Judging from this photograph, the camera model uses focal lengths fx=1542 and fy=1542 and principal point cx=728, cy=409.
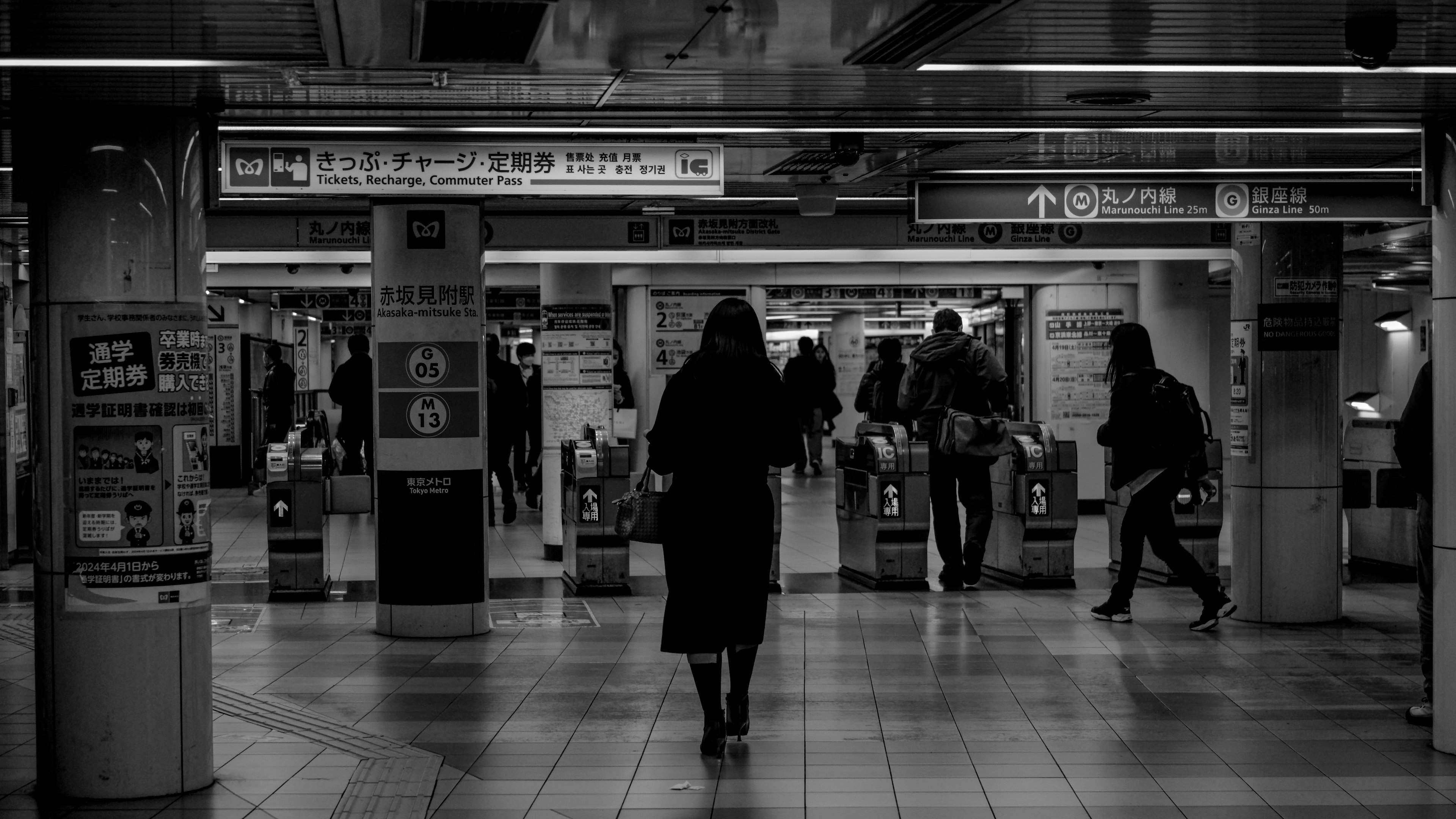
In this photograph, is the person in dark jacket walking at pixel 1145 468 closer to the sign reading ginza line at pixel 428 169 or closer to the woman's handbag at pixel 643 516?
the sign reading ginza line at pixel 428 169

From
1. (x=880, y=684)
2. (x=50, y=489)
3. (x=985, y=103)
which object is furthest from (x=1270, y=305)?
(x=50, y=489)

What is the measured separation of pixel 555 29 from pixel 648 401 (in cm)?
1027

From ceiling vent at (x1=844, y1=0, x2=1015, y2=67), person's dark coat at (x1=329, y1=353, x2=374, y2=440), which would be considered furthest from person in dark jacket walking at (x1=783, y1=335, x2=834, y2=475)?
ceiling vent at (x1=844, y1=0, x2=1015, y2=67)

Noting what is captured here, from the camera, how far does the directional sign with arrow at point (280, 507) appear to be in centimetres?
1024

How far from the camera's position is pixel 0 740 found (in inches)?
247

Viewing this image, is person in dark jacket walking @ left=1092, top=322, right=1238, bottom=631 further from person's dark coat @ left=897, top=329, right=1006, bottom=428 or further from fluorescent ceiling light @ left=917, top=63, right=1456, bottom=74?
fluorescent ceiling light @ left=917, top=63, right=1456, bottom=74

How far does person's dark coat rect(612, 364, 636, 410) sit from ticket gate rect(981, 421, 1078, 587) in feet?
18.1

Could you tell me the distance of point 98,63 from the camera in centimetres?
→ 488

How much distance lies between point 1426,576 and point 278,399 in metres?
14.4

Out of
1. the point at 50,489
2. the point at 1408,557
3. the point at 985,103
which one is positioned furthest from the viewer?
the point at 1408,557

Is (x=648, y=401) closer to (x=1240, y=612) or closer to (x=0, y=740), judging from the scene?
(x=1240, y=612)

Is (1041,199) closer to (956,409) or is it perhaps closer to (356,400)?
(956,409)

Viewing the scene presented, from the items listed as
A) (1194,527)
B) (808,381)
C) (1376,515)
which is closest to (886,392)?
(1194,527)

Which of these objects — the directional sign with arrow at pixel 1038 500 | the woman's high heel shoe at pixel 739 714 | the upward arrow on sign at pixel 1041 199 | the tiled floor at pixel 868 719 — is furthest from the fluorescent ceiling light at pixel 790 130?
the directional sign with arrow at pixel 1038 500
